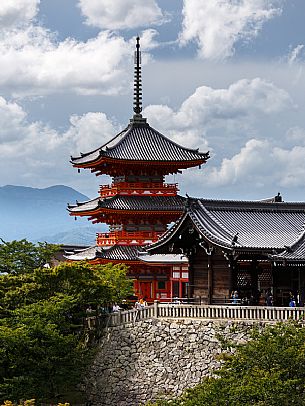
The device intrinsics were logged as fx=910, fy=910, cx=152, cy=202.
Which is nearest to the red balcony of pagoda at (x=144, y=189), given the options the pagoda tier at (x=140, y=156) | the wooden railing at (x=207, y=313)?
the pagoda tier at (x=140, y=156)

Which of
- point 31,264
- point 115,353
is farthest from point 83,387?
point 31,264

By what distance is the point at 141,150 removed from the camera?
56781 millimetres

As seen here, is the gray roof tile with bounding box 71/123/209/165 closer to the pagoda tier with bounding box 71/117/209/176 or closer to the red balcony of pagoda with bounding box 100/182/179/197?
the pagoda tier with bounding box 71/117/209/176

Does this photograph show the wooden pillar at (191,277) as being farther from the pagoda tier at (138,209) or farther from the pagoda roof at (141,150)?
the pagoda roof at (141,150)

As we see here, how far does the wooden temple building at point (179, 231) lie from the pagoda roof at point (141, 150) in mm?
63

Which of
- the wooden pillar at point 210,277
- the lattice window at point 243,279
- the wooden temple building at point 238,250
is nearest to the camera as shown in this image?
the wooden temple building at point 238,250

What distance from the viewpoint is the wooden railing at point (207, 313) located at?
37.6m

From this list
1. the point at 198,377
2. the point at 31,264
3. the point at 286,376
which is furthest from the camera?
the point at 31,264

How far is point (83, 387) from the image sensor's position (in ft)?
141

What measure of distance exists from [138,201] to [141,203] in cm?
31

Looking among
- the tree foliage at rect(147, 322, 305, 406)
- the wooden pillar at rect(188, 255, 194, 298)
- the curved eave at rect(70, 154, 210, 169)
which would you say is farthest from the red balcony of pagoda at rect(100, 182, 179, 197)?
the tree foliage at rect(147, 322, 305, 406)

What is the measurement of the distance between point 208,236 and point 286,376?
12.0m

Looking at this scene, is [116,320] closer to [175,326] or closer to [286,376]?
[175,326]

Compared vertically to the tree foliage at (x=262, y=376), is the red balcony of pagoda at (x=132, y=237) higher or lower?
higher
